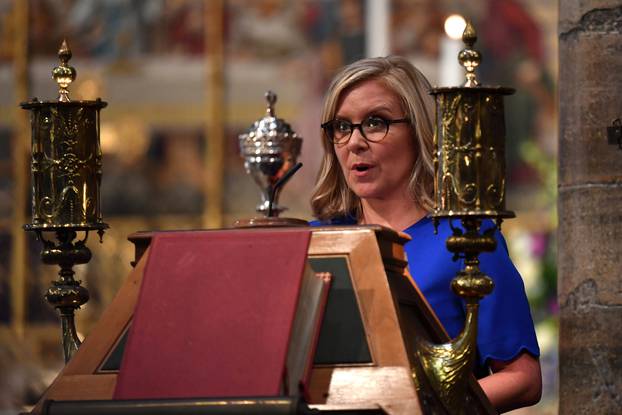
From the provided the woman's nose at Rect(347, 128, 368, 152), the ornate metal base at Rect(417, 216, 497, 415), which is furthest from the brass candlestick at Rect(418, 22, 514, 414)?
the woman's nose at Rect(347, 128, 368, 152)

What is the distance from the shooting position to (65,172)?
→ 3.68 m

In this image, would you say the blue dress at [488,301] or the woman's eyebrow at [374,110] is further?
the woman's eyebrow at [374,110]

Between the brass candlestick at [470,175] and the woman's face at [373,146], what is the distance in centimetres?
52

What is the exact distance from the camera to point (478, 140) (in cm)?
336

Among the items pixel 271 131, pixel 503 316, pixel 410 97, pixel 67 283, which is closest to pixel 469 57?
pixel 410 97

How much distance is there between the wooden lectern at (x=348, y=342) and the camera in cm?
305

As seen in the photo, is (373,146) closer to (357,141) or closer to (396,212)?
(357,141)

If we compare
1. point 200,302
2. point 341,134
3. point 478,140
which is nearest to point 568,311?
point 341,134

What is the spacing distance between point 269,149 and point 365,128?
664 millimetres

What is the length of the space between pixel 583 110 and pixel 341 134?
0.72 metres

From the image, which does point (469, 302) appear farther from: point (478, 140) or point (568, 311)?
point (568, 311)

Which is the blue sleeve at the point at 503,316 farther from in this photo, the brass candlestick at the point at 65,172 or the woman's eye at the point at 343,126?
the brass candlestick at the point at 65,172

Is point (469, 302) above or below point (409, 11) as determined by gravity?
below

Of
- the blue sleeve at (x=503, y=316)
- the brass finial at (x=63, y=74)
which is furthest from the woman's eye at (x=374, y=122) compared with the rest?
the brass finial at (x=63, y=74)
